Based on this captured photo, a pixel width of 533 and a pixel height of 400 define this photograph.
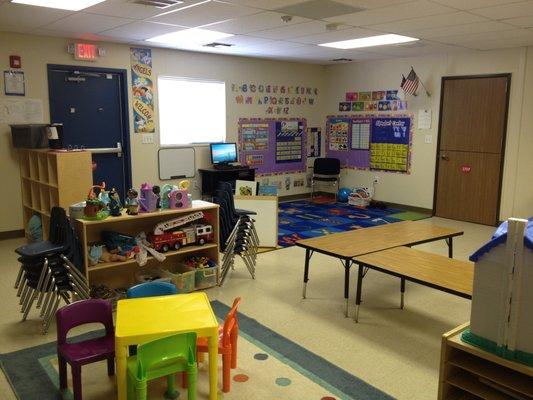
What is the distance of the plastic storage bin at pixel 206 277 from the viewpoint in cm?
424

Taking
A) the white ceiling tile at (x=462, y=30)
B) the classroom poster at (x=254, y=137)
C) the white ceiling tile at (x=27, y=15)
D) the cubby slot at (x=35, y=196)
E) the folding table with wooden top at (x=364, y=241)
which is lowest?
the folding table with wooden top at (x=364, y=241)

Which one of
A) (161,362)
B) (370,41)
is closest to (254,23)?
(370,41)

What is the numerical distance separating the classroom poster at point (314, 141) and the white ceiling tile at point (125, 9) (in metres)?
4.81

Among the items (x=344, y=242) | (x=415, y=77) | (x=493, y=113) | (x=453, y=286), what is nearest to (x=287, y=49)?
(x=415, y=77)

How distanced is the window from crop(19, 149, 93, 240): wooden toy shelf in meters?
1.93

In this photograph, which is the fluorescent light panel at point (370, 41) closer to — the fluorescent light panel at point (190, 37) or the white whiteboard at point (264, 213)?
the fluorescent light panel at point (190, 37)

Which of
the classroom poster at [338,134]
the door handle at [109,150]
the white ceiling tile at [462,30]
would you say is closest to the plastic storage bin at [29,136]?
the door handle at [109,150]

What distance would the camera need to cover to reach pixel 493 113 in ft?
22.4

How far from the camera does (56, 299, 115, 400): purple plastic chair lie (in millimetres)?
2473

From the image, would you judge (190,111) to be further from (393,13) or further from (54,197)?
(393,13)

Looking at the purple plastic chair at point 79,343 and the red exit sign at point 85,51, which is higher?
the red exit sign at point 85,51

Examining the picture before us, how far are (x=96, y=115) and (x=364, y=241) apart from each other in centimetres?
417

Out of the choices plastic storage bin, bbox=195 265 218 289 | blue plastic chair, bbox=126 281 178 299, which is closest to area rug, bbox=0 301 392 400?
blue plastic chair, bbox=126 281 178 299

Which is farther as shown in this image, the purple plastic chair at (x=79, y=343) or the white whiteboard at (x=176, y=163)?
the white whiteboard at (x=176, y=163)
